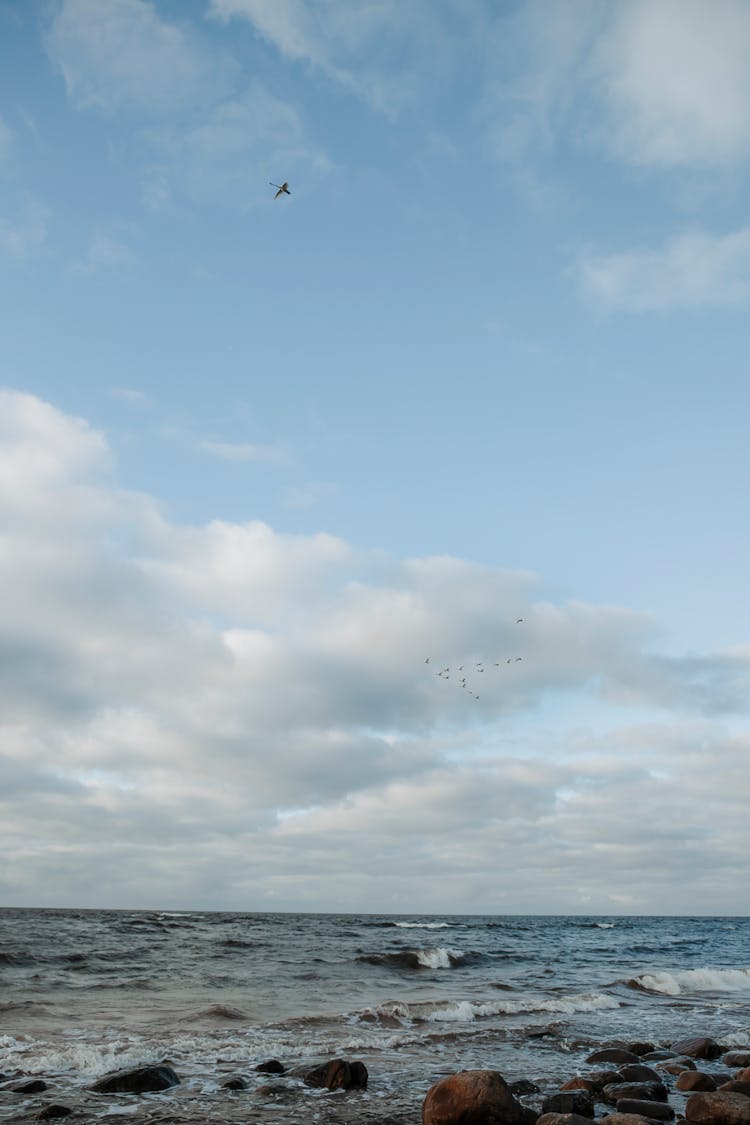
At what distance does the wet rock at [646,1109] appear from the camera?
1106 centimetres

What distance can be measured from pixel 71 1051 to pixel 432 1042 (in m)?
7.49

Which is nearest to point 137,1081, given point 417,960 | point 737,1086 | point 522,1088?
point 522,1088

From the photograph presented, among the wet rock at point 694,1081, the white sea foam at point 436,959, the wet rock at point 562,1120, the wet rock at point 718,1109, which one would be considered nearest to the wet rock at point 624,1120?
the wet rock at point 562,1120

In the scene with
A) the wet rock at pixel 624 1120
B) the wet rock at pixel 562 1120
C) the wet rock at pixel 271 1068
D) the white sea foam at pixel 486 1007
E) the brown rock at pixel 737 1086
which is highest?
the wet rock at pixel 562 1120

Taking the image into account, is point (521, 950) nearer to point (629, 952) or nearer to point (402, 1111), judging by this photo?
point (629, 952)

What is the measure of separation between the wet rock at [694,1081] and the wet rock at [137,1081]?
840 cm

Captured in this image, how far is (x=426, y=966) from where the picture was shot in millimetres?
34750

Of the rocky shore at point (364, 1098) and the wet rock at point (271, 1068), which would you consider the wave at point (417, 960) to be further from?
the rocky shore at point (364, 1098)

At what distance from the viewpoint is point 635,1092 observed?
12.1 meters

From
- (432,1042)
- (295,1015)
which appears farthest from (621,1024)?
(295,1015)

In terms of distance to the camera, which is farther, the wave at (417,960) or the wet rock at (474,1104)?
the wave at (417,960)

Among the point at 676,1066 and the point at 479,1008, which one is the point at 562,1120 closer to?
the point at 676,1066

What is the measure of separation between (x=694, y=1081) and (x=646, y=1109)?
2.06 m

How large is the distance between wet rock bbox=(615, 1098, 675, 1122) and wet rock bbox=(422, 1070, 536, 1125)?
78.0 inches
